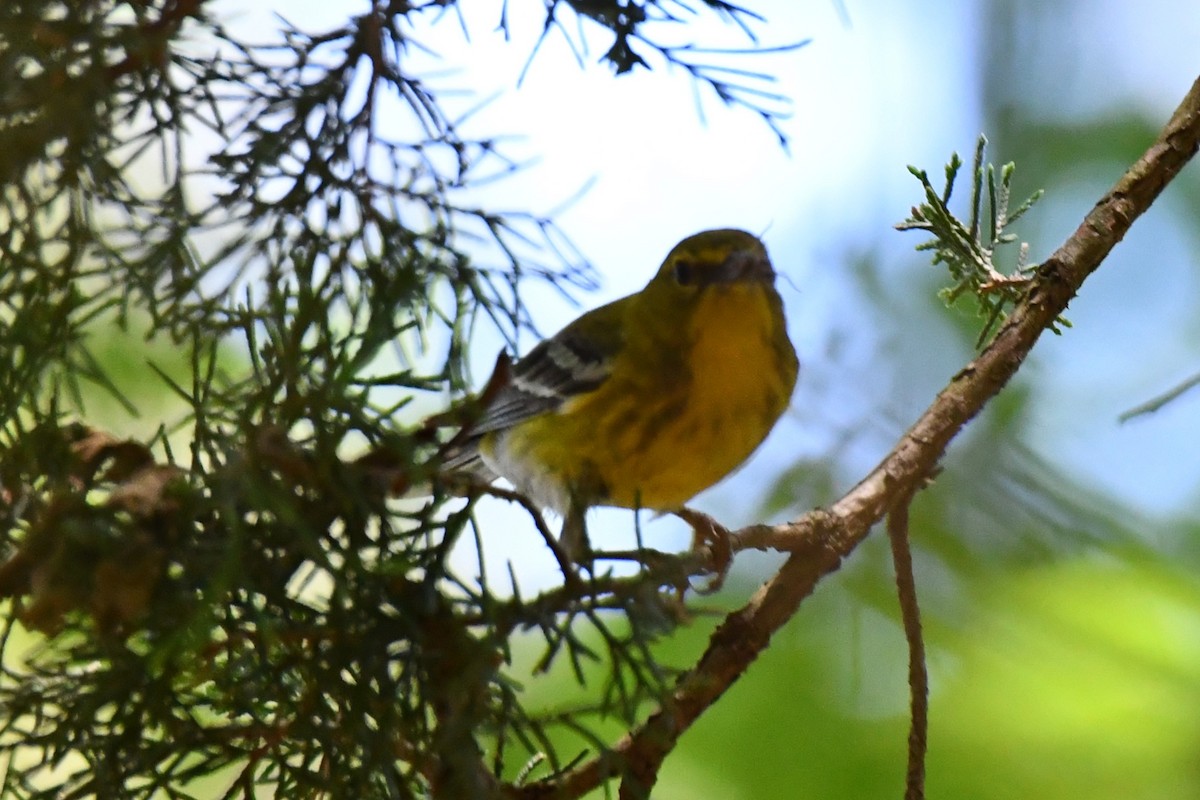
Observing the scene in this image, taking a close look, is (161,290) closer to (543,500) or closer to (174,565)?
(174,565)

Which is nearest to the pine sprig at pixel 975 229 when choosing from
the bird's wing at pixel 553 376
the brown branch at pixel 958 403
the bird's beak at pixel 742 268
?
the brown branch at pixel 958 403

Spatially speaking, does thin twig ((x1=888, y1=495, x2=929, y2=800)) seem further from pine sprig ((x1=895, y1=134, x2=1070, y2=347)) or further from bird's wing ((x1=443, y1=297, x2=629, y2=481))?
bird's wing ((x1=443, y1=297, x2=629, y2=481))

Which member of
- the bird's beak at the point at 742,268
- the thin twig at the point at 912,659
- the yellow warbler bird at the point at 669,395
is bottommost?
the thin twig at the point at 912,659

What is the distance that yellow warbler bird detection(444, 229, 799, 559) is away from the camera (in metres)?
1.07

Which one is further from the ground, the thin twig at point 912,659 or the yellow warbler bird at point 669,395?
the yellow warbler bird at point 669,395

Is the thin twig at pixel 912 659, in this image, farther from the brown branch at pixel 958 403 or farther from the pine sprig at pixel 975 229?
the pine sprig at pixel 975 229

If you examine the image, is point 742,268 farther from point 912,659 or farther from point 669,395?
point 912,659

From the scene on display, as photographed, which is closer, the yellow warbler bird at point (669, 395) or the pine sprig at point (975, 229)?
the pine sprig at point (975, 229)

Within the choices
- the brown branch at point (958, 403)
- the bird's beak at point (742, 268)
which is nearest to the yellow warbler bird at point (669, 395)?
the bird's beak at point (742, 268)

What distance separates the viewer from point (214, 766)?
2.24 feet

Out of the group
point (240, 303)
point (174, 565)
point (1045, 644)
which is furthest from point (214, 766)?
point (1045, 644)

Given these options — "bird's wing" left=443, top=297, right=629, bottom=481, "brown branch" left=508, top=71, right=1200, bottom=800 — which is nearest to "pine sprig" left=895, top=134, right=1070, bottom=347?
"brown branch" left=508, top=71, right=1200, bottom=800

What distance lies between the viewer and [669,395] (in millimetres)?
1071

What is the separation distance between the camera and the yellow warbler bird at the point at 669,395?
1.07 m
